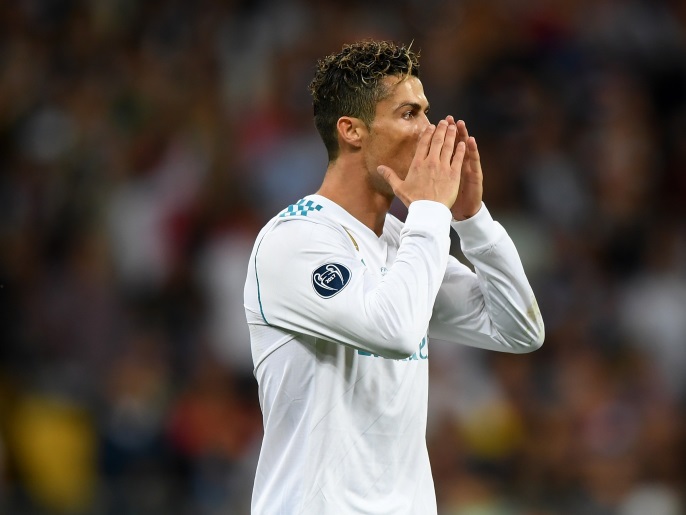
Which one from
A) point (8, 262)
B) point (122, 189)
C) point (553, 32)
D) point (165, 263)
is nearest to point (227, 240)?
point (165, 263)

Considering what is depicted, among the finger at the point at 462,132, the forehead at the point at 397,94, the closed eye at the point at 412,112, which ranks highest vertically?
the forehead at the point at 397,94

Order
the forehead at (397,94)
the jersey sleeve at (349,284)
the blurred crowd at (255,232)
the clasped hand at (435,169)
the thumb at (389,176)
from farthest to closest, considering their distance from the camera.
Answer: the blurred crowd at (255,232) < the forehead at (397,94) < the thumb at (389,176) < the clasped hand at (435,169) < the jersey sleeve at (349,284)

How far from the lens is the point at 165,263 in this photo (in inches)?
347

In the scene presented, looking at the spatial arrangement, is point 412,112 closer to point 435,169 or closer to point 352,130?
point 352,130

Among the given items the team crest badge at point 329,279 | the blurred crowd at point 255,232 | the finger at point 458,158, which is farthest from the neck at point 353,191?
the blurred crowd at point 255,232

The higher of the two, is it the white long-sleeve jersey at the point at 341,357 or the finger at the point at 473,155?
the finger at the point at 473,155

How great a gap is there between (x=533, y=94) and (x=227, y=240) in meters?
2.72

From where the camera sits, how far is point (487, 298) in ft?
13.4

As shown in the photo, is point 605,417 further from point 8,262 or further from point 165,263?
point 8,262

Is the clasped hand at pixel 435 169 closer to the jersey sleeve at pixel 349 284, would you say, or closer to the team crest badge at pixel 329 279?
the jersey sleeve at pixel 349 284

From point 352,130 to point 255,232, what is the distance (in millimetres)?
4748

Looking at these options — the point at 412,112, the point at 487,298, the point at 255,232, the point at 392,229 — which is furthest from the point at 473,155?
the point at 255,232

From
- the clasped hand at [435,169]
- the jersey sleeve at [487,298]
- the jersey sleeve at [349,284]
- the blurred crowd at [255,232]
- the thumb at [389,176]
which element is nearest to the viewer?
the jersey sleeve at [349,284]

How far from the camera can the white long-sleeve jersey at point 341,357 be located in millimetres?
3459
